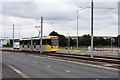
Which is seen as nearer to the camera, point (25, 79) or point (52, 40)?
point (25, 79)

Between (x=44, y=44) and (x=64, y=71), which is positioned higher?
(x=44, y=44)

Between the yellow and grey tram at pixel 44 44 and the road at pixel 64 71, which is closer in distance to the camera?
the road at pixel 64 71

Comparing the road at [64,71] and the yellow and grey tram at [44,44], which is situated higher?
the yellow and grey tram at [44,44]

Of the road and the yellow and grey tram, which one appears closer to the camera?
the road

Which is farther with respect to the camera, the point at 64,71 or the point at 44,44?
the point at 44,44

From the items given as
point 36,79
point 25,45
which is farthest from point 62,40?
point 36,79

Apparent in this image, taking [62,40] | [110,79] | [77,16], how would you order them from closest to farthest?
[110,79], [77,16], [62,40]

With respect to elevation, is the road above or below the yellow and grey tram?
below

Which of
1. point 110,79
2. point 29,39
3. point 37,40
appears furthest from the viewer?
point 29,39

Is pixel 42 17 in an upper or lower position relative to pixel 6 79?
upper

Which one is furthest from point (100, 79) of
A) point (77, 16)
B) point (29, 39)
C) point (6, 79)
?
point (77, 16)

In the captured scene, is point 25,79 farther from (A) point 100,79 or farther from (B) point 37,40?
(B) point 37,40

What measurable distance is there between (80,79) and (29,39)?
42330mm

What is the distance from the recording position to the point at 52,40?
45.5 metres
